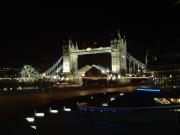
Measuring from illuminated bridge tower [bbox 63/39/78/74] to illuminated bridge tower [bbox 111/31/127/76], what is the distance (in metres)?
14.8

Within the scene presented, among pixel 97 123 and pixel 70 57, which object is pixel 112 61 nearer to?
pixel 70 57

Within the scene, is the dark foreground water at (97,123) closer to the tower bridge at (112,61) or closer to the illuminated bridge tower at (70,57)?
the tower bridge at (112,61)

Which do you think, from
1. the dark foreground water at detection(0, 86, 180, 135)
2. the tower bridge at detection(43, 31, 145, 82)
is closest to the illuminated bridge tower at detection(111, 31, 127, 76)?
the tower bridge at detection(43, 31, 145, 82)

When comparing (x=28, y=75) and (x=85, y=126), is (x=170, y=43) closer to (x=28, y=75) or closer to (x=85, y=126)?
(x=85, y=126)

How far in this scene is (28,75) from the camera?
120 metres

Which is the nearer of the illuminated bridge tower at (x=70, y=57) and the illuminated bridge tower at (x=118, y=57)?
the illuminated bridge tower at (x=118, y=57)

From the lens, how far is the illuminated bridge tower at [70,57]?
13438 centimetres

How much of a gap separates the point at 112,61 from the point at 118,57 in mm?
2888

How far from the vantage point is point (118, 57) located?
4838 inches

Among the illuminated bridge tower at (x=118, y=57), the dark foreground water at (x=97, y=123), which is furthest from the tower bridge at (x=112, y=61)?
the dark foreground water at (x=97, y=123)

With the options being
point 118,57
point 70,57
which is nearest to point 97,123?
point 118,57

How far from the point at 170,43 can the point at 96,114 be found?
996 inches

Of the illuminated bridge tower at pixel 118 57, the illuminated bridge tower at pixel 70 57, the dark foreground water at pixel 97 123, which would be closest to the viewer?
the dark foreground water at pixel 97 123

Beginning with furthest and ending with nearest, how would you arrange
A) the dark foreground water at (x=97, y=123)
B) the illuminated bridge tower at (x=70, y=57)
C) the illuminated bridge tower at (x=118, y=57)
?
the illuminated bridge tower at (x=70, y=57) → the illuminated bridge tower at (x=118, y=57) → the dark foreground water at (x=97, y=123)
